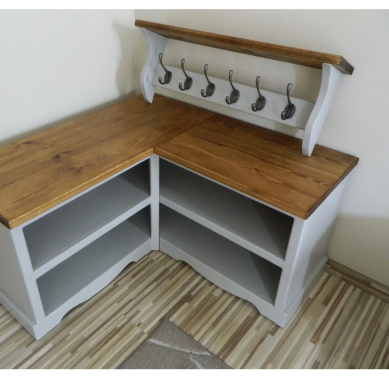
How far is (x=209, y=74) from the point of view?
173cm

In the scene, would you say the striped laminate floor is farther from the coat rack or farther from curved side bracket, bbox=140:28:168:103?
curved side bracket, bbox=140:28:168:103

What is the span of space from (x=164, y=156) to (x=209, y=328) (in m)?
0.73

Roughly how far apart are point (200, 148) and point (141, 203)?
1.22 ft

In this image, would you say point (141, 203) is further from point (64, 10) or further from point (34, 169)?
point (64, 10)

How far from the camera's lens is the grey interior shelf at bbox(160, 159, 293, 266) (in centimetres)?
143

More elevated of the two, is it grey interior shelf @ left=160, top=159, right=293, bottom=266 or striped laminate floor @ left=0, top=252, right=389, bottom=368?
grey interior shelf @ left=160, top=159, right=293, bottom=266

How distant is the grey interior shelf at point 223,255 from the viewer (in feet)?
5.25

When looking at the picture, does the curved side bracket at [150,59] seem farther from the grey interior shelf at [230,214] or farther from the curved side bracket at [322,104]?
the curved side bracket at [322,104]

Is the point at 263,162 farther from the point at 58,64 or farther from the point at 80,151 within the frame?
the point at 58,64

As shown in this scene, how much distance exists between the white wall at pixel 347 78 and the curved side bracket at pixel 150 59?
0.21 feet

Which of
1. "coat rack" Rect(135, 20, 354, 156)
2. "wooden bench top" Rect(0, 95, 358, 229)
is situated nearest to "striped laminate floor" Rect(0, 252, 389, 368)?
"wooden bench top" Rect(0, 95, 358, 229)

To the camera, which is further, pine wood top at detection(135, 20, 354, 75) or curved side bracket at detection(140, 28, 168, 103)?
curved side bracket at detection(140, 28, 168, 103)

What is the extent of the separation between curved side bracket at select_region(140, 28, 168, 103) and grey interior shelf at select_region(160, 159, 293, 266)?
42 cm
